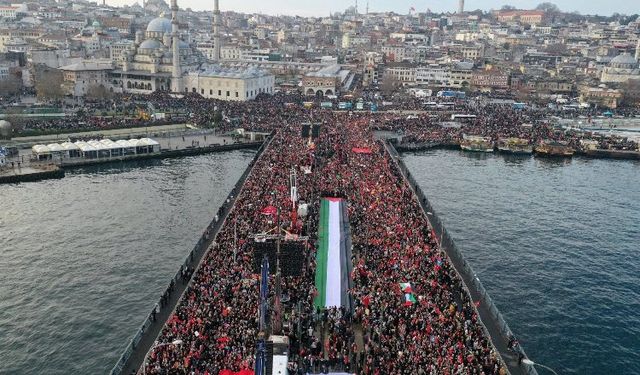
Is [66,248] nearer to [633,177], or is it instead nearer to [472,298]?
[472,298]

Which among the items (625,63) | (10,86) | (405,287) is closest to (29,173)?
(405,287)

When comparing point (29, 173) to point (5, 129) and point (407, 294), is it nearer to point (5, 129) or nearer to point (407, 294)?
point (5, 129)

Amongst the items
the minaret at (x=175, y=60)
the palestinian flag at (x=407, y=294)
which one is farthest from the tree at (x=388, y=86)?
the palestinian flag at (x=407, y=294)

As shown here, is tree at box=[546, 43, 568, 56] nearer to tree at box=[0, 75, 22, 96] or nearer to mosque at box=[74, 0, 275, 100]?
mosque at box=[74, 0, 275, 100]

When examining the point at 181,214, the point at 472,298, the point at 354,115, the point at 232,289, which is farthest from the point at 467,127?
the point at 232,289

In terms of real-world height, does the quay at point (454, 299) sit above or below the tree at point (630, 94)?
below

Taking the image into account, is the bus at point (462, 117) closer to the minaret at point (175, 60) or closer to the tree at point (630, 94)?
the tree at point (630, 94)
